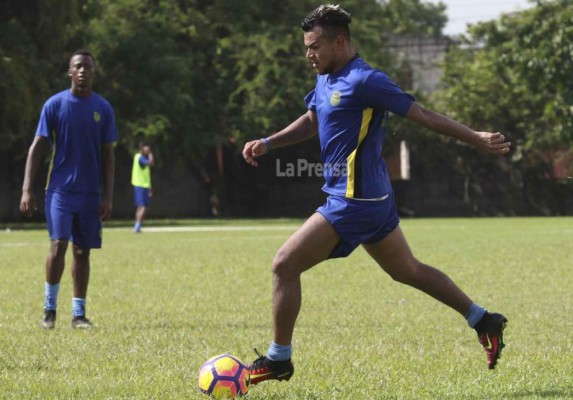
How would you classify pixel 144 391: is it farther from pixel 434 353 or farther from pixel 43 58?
pixel 43 58

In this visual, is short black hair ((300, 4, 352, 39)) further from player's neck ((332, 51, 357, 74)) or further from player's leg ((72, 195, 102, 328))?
player's leg ((72, 195, 102, 328))

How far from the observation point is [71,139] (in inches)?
394

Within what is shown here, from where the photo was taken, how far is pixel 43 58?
34.6 metres

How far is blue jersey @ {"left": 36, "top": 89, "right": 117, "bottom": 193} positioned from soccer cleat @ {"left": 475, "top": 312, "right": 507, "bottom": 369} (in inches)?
163

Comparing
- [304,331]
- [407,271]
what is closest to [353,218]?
[407,271]

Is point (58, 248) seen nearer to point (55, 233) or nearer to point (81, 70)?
point (55, 233)

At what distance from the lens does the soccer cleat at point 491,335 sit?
7.16 meters

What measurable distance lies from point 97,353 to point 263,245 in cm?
1461

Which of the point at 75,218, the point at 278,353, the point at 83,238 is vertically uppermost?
the point at 75,218

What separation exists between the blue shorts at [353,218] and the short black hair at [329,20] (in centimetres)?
93

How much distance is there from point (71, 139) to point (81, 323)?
5.07 ft

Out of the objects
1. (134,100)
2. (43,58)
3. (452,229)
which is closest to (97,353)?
(452,229)

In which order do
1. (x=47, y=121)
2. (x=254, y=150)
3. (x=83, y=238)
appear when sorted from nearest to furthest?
(x=254, y=150)
(x=47, y=121)
(x=83, y=238)

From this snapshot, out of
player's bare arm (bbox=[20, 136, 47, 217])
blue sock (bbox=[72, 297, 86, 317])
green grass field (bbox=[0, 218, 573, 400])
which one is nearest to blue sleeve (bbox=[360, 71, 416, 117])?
green grass field (bbox=[0, 218, 573, 400])
